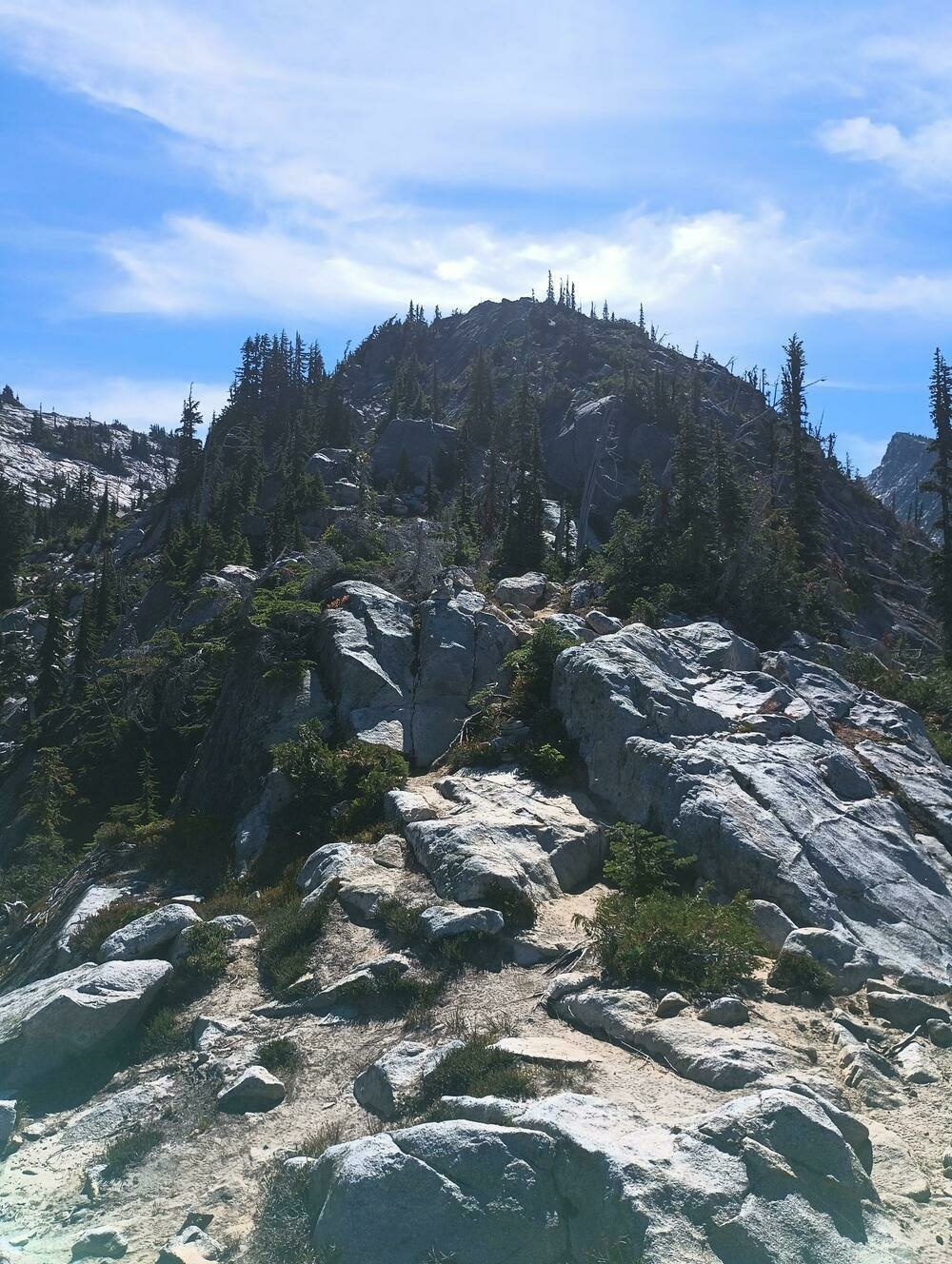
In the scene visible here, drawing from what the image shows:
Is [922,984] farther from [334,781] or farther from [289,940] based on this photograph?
[334,781]

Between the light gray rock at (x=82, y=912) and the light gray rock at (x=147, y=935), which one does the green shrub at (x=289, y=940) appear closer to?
the light gray rock at (x=147, y=935)

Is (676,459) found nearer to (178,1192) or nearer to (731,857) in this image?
(731,857)

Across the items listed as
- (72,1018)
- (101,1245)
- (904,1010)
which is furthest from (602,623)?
(101,1245)

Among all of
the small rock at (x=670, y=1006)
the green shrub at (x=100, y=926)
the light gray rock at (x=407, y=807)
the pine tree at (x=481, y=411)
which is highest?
the pine tree at (x=481, y=411)

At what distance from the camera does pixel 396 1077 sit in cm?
891

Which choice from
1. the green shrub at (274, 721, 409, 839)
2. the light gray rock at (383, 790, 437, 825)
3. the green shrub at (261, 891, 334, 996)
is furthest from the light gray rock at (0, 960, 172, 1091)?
the green shrub at (274, 721, 409, 839)

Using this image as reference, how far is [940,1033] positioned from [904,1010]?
0.52 metres

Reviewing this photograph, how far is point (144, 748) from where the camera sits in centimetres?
2283

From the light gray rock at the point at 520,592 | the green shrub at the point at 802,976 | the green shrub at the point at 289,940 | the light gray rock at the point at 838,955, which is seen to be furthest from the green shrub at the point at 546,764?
the light gray rock at the point at 520,592

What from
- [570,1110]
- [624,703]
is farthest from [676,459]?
[570,1110]

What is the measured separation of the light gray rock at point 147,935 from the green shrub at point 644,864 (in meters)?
6.33

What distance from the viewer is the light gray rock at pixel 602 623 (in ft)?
75.3

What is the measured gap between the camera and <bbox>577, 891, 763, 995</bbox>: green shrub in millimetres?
10555

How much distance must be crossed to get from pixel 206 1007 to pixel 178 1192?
11.5 feet
